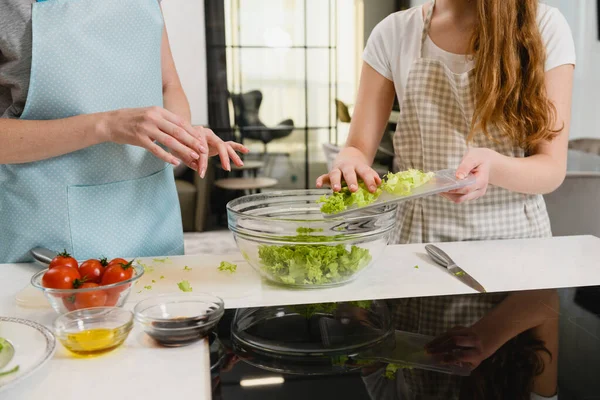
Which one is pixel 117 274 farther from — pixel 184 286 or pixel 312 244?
pixel 312 244

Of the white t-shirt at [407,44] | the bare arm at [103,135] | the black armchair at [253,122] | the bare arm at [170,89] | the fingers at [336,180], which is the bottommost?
the black armchair at [253,122]

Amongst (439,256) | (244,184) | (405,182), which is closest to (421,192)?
(405,182)

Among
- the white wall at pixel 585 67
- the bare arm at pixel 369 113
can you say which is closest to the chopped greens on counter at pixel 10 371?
the bare arm at pixel 369 113

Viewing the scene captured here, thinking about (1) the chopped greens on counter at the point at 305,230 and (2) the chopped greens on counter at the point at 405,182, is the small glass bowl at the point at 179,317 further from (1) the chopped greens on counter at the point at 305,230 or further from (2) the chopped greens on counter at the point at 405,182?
(2) the chopped greens on counter at the point at 405,182

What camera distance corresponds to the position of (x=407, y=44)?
166 cm

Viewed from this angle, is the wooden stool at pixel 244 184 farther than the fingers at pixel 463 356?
Yes

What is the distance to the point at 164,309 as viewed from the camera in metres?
0.96

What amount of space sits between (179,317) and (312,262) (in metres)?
0.27

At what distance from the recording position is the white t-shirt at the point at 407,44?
1524 millimetres

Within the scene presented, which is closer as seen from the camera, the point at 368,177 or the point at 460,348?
the point at 460,348

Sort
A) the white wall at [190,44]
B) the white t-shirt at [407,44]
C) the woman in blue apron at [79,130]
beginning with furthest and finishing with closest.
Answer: the white wall at [190,44]
the white t-shirt at [407,44]
the woman in blue apron at [79,130]

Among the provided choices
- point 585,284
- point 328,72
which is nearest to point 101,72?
point 585,284

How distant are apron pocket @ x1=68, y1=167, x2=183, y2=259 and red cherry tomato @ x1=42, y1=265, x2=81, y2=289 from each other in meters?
0.37

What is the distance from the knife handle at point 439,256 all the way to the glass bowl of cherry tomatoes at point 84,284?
60 cm
